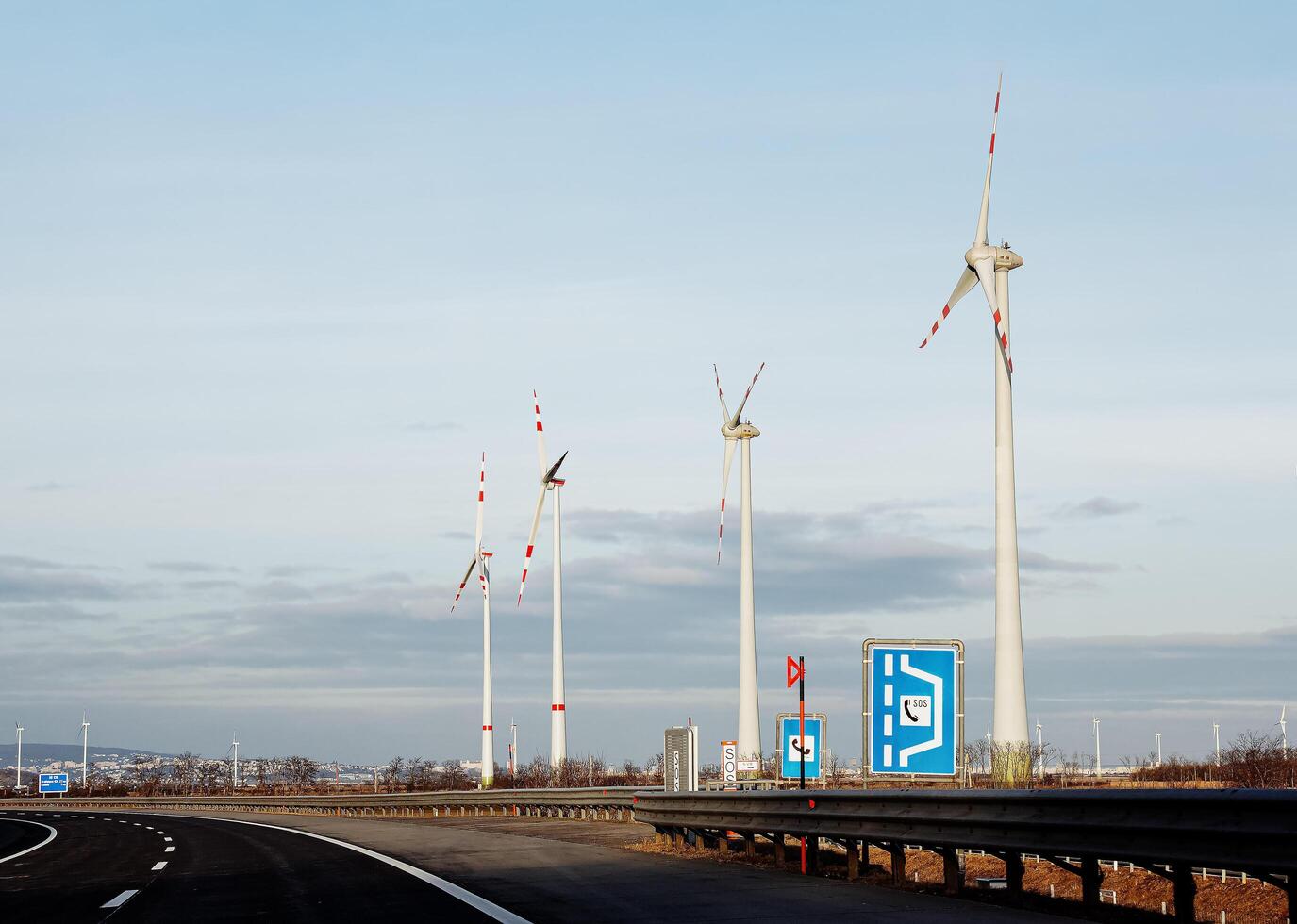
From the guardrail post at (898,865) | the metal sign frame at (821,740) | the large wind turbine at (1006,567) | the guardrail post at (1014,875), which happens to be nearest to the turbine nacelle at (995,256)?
the large wind turbine at (1006,567)

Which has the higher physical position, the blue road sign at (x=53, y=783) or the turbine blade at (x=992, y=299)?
the turbine blade at (x=992, y=299)

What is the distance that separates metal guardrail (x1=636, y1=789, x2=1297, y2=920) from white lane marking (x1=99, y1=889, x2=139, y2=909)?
23.7 ft

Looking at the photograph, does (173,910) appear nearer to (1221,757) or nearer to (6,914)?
(6,914)

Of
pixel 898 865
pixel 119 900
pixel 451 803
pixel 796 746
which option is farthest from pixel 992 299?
pixel 451 803

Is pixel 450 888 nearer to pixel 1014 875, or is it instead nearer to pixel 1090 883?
pixel 1014 875

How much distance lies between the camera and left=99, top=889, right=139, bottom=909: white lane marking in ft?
49.8

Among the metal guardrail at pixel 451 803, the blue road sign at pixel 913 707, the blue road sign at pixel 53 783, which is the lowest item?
the blue road sign at pixel 53 783

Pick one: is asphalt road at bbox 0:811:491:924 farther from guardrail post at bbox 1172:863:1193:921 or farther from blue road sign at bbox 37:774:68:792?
blue road sign at bbox 37:774:68:792

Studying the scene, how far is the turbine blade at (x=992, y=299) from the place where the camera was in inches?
1300

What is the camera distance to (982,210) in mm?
36281

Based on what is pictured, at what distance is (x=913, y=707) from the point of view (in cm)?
1731

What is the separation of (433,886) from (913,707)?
18.6 feet

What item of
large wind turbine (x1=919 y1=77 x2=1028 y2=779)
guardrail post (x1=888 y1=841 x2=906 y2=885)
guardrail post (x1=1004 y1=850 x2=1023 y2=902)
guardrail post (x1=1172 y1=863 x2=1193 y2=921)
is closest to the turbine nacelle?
large wind turbine (x1=919 y1=77 x2=1028 y2=779)

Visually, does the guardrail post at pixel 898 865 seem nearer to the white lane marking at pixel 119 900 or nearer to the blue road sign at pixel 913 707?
the blue road sign at pixel 913 707
